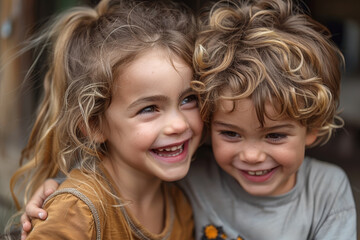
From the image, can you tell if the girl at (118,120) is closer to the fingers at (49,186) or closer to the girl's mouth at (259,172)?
the fingers at (49,186)

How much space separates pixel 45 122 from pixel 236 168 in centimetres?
77

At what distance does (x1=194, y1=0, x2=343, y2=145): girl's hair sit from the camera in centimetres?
163

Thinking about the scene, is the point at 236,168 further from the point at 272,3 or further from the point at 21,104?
the point at 21,104

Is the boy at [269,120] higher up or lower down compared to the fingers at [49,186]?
higher up

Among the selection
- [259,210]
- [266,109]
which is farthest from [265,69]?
[259,210]

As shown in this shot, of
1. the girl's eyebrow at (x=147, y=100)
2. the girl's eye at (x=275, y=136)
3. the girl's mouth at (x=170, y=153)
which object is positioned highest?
the girl's eyebrow at (x=147, y=100)

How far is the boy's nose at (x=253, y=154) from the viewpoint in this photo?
1.72 metres

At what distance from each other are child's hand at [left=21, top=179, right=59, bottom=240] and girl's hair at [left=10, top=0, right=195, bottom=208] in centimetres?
9

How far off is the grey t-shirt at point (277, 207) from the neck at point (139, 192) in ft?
0.59

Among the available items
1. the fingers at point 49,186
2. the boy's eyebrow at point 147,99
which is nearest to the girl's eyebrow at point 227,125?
the boy's eyebrow at point 147,99

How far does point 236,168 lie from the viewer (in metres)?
1.83

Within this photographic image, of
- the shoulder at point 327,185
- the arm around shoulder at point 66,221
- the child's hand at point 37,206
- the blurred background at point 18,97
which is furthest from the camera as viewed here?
the blurred background at point 18,97

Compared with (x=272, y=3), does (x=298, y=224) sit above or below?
below

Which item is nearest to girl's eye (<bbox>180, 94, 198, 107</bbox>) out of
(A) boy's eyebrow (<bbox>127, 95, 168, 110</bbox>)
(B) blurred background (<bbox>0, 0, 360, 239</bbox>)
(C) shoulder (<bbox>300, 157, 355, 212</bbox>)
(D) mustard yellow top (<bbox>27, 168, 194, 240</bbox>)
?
(A) boy's eyebrow (<bbox>127, 95, 168, 110</bbox>)
